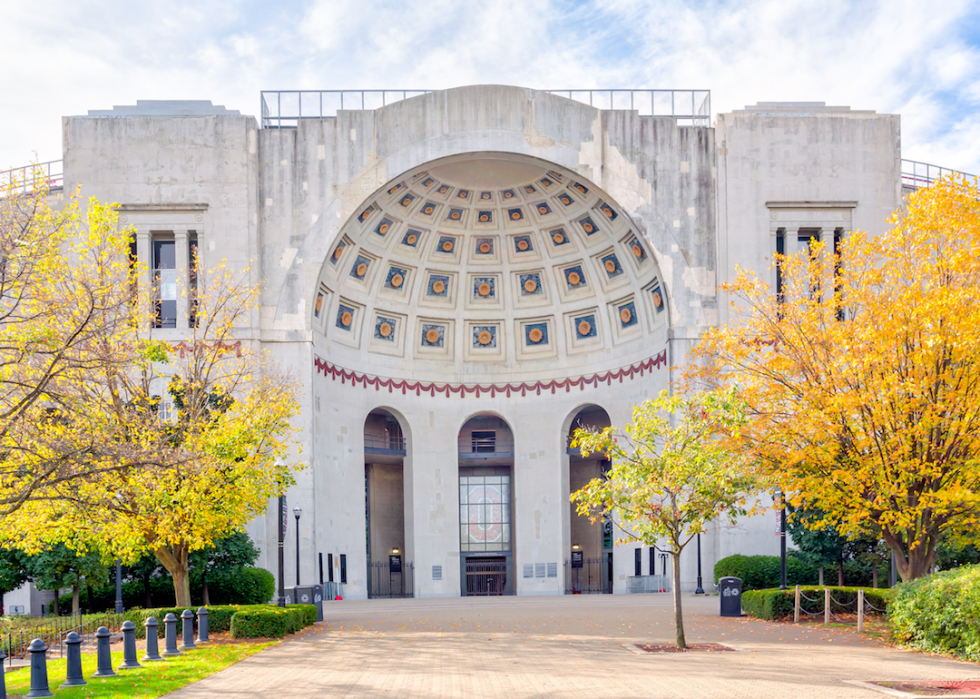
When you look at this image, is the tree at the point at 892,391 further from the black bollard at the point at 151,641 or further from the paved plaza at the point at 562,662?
the black bollard at the point at 151,641

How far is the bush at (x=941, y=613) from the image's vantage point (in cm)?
1656

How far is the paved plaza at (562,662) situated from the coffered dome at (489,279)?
1906 centimetres

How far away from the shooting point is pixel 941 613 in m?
17.5

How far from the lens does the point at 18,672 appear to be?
1712cm

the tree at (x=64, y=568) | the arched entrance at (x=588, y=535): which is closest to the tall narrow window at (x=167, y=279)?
the tree at (x=64, y=568)

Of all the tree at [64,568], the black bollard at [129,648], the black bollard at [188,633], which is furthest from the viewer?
the tree at [64,568]

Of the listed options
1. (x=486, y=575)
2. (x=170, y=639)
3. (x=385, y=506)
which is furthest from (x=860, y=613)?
(x=385, y=506)

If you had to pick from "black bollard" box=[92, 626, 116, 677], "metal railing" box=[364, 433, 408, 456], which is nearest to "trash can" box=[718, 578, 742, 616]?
"black bollard" box=[92, 626, 116, 677]

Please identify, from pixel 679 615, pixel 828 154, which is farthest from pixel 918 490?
pixel 828 154

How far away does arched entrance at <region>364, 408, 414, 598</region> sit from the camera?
48.1m

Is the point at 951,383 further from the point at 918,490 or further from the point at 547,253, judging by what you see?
the point at 547,253

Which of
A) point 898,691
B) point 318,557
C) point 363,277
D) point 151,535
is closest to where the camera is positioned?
point 898,691

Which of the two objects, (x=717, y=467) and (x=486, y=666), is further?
(x=717, y=467)

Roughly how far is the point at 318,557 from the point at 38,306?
2477 centimetres
